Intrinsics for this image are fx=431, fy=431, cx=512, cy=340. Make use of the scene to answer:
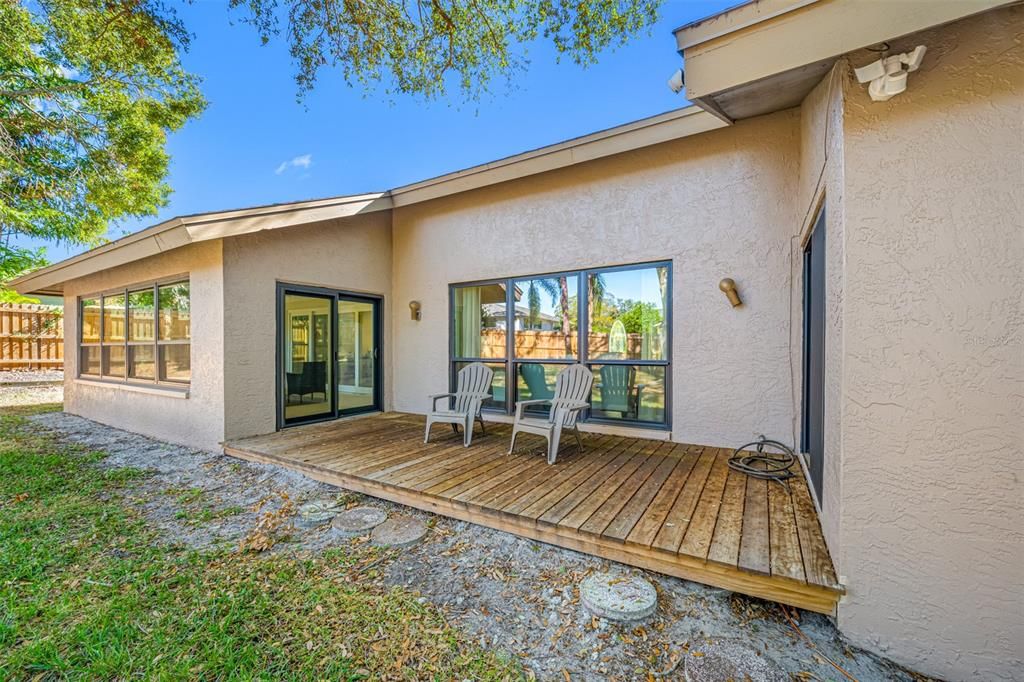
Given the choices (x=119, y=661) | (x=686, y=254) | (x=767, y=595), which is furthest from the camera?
(x=686, y=254)

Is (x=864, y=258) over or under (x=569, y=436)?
over

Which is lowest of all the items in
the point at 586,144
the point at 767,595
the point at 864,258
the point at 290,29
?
the point at 767,595

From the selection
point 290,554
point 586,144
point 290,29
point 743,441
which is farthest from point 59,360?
point 743,441

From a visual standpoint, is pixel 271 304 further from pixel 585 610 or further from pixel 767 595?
pixel 767 595

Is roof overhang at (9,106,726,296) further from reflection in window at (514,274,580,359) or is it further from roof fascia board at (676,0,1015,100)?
roof fascia board at (676,0,1015,100)

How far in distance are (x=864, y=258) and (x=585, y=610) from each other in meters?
2.12

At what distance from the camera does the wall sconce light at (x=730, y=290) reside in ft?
13.5

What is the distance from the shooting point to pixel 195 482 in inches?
160

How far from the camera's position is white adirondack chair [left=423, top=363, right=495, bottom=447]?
4.58 m

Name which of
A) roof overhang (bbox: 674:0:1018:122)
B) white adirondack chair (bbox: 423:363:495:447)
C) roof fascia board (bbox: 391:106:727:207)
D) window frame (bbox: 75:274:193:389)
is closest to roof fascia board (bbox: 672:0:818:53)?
roof overhang (bbox: 674:0:1018:122)

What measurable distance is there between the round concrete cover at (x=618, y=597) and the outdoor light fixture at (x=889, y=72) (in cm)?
255

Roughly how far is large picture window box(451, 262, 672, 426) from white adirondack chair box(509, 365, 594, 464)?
63 centimetres

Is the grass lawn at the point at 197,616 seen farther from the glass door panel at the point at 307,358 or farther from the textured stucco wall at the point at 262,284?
the glass door panel at the point at 307,358

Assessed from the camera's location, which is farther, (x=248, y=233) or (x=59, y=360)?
(x=59, y=360)
